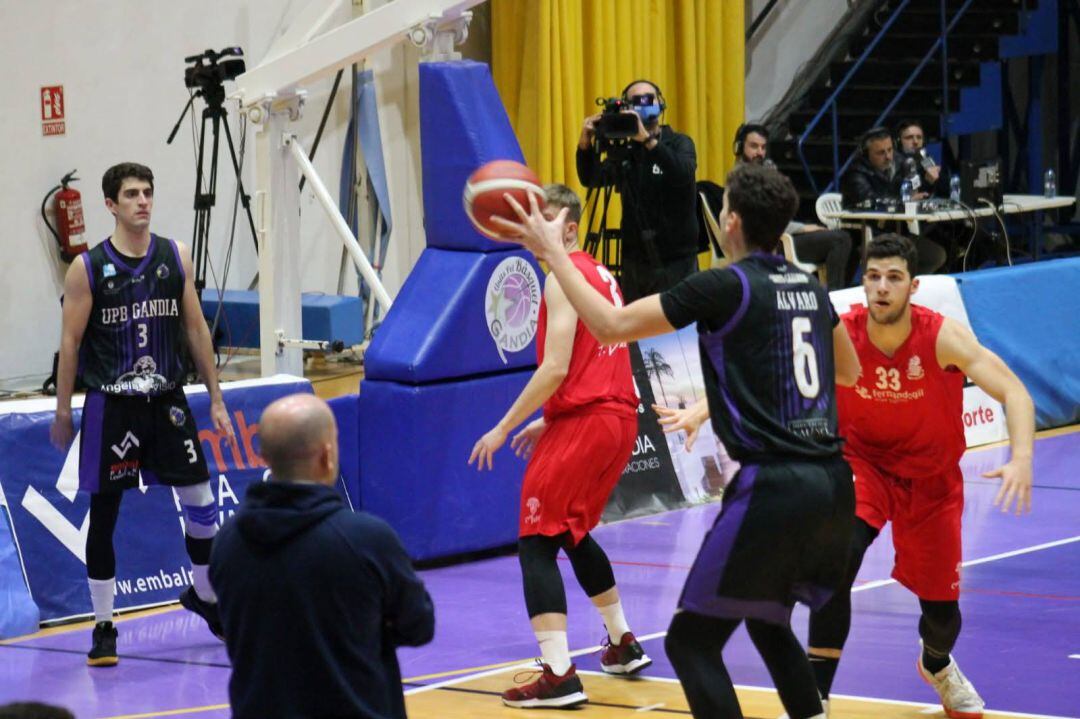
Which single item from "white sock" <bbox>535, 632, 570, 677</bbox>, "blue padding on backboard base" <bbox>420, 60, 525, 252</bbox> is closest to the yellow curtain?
"blue padding on backboard base" <bbox>420, 60, 525, 252</bbox>

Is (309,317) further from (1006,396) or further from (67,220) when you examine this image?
(1006,396)

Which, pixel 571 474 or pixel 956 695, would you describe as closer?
pixel 956 695

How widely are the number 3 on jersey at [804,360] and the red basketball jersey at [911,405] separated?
1451 millimetres

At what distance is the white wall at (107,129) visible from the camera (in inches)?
515

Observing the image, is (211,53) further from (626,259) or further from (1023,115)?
(1023,115)

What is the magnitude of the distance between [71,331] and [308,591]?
383cm

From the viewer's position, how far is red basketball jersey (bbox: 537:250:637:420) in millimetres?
6625

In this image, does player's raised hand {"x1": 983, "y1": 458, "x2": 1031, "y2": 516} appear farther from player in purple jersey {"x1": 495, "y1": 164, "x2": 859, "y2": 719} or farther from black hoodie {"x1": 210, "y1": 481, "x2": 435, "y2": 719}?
black hoodie {"x1": 210, "y1": 481, "x2": 435, "y2": 719}

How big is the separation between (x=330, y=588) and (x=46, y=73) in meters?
10.7

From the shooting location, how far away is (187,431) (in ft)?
24.0

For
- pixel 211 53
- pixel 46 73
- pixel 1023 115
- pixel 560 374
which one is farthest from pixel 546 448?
pixel 1023 115

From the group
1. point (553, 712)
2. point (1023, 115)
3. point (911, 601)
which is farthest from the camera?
point (1023, 115)

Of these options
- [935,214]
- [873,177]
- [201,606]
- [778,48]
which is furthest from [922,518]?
[778,48]

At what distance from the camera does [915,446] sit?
243 inches
